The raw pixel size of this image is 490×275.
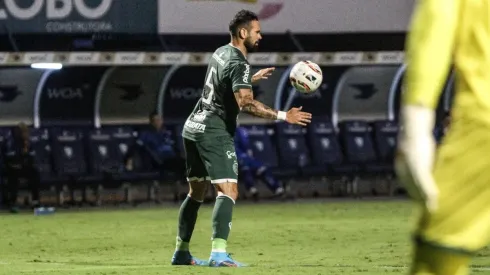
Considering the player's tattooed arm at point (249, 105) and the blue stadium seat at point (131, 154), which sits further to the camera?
the blue stadium seat at point (131, 154)

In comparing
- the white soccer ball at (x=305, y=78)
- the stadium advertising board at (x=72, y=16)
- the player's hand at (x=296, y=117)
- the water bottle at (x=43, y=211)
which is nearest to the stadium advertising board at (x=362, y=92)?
the stadium advertising board at (x=72, y=16)

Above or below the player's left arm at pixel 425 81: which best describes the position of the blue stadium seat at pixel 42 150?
above

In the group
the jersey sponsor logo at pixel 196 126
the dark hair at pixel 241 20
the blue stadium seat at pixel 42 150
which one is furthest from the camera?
the blue stadium seat at pixel 42 150

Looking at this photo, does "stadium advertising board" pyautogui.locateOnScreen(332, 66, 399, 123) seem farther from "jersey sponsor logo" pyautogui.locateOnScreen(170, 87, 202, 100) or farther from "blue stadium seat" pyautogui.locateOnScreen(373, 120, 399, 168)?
"jersey sponsor logo" pyautogui.locateOnScreen(170, 87, 202, 100)

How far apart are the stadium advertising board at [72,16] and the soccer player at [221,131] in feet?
36.7

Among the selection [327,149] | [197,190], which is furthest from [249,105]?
[327,149]

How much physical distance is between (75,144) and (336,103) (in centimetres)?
558

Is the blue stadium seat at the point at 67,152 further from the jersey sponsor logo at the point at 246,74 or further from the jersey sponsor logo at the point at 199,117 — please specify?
the jersey sponsor logo at the point at 246,74

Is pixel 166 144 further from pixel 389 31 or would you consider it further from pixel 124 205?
pixel 389 31

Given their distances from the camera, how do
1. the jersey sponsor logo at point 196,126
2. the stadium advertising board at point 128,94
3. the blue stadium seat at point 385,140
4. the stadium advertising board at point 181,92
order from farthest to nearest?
the blue stadium seat at point 385,140 → the stadium advertising board at point 181,92 → the stadium advertising board at point 128,94 → the jersey sponsor logo at point 196,126

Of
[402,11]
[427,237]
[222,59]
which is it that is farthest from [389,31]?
[427,237]

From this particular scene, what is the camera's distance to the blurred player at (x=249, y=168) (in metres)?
23.6

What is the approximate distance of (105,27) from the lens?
892 inches

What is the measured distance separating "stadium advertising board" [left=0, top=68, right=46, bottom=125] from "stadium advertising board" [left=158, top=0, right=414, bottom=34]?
245 centimetres
